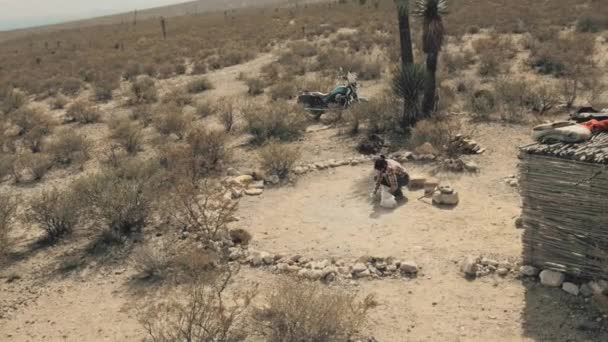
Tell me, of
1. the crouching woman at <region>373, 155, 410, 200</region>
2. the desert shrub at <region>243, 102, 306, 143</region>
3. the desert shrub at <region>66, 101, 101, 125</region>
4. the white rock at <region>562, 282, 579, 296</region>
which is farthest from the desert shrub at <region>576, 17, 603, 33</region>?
the desert shrub at <region>66, 101, 101, 125</region>

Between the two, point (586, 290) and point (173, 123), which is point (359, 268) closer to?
point (586, 290)

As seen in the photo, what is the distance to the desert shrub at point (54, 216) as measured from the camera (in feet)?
29.1

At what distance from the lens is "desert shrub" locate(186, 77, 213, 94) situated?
70.1ft

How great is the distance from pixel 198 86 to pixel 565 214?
17665 mm

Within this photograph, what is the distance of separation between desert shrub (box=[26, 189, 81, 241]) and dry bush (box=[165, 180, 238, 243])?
5.68ft

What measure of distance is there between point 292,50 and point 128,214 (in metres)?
20.3

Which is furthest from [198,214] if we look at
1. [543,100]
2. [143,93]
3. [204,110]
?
[143,93]

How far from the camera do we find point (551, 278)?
20.4 feet

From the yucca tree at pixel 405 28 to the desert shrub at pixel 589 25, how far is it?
1430cm

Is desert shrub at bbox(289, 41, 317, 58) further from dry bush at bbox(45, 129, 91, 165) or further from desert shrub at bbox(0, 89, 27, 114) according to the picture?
dry bush at bbox(45, 129, 91, 165)

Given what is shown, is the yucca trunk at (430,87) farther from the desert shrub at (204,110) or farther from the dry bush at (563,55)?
the desert shrub at (204,110)

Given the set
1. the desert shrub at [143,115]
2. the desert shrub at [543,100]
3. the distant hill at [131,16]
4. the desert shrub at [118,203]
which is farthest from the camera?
the distant hill at [131,16]

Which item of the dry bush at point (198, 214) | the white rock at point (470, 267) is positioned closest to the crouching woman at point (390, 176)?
the white rock at point (470, 267)

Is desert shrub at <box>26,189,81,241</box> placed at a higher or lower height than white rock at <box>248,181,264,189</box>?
higher
